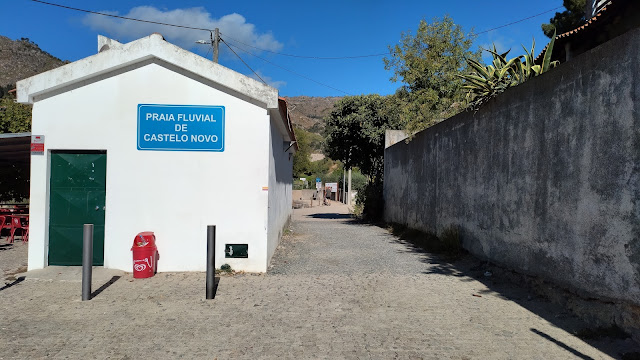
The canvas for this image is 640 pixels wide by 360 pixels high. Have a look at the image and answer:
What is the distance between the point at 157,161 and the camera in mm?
7070

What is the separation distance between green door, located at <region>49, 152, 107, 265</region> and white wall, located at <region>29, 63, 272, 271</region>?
0.15m

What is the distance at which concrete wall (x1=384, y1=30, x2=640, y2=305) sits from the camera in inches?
164

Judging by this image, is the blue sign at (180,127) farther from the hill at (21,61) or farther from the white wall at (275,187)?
the hill at (21,61)

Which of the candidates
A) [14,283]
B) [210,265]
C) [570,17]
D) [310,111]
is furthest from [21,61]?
[210,265]

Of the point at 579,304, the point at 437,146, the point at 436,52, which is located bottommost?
the point at 579,304

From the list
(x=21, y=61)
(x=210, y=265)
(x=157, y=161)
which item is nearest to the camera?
(x=210, y=265)

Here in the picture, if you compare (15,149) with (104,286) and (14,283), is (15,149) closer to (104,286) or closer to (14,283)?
(14,283)

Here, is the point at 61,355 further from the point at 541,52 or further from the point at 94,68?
the point at 541,52

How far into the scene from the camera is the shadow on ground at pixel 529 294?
402 centimetres

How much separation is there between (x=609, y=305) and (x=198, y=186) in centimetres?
601

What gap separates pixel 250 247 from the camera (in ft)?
23.4

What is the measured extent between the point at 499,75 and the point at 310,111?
4119 inches

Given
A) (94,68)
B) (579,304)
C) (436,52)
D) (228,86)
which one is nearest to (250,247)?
(228,86)

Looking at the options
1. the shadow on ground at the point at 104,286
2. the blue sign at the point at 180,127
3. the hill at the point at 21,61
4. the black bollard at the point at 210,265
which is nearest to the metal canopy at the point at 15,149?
the blue sign at the point at 180,127
